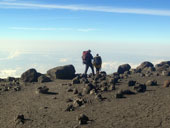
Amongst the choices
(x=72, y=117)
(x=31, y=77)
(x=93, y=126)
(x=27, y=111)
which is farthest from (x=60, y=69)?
(x=93, y=126)

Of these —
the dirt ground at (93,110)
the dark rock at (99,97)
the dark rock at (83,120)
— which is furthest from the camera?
the dark rock at (99,97)

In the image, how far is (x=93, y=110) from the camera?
50.7ft

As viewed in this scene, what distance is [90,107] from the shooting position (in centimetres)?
1625

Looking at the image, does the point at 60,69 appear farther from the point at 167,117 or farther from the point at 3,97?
the point at 167,117

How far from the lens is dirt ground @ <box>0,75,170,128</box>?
42.1 feet

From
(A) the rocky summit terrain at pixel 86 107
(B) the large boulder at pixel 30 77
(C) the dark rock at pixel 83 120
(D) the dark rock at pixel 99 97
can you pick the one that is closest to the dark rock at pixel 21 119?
(A) the rocky summit terrain at pixel 86 107

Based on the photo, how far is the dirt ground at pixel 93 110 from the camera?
42.1 ft

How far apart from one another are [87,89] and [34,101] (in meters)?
4.49

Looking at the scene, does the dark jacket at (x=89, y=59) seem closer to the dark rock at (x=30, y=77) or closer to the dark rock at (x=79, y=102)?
the dark rock at (x=30, y=77)

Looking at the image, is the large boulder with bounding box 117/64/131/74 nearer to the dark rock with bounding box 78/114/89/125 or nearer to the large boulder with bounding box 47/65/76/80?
the large boulder with bounding box 47/65/76/80

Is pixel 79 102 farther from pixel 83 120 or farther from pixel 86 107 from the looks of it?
pixel 83 120

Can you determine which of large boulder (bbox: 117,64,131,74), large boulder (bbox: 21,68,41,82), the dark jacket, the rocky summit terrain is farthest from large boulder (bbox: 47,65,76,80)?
large boulder (bbox: 117,64,131,74)

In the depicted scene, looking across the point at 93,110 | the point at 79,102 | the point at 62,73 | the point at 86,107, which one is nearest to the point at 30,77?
the point at 62,73

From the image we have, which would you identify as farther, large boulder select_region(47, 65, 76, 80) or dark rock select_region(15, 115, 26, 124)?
large boulder select_region(47, 65, 76, 80)
